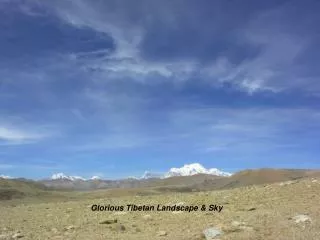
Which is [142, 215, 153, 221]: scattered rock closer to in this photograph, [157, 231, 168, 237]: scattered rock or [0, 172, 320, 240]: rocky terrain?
[0, 172, 320, 240]: rocky terrain

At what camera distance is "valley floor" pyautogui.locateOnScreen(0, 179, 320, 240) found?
1989 centimetres

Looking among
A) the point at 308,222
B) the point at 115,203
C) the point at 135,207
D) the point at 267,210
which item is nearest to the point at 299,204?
the point at 267,210

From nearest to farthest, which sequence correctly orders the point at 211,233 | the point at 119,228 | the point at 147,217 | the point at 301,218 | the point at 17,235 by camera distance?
the point at 211,233 < the point at 301,218 < the point at 17,235 < the point at 119,228 < the point at 147,217

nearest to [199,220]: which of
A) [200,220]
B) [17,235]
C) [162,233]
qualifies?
[200,220]

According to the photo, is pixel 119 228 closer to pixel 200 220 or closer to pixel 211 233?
pixel 200 220

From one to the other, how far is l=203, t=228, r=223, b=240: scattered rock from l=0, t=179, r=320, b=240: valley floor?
143 mm

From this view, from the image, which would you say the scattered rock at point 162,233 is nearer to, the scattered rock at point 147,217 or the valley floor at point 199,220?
the valley floor at point 199,220

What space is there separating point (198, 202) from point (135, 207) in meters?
3.69

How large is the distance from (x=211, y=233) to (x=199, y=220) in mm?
3951

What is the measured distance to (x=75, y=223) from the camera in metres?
24.6

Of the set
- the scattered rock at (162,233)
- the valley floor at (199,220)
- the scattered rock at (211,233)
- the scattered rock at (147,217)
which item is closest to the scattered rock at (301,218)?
the valley floor at (199,220)

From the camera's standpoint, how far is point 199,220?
23.2 meters

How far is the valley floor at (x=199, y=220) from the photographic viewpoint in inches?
783

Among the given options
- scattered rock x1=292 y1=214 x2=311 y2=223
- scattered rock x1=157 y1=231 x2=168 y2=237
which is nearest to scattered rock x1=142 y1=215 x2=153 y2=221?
scattered rock x1=157 y1=231 x2=168 y2=237
